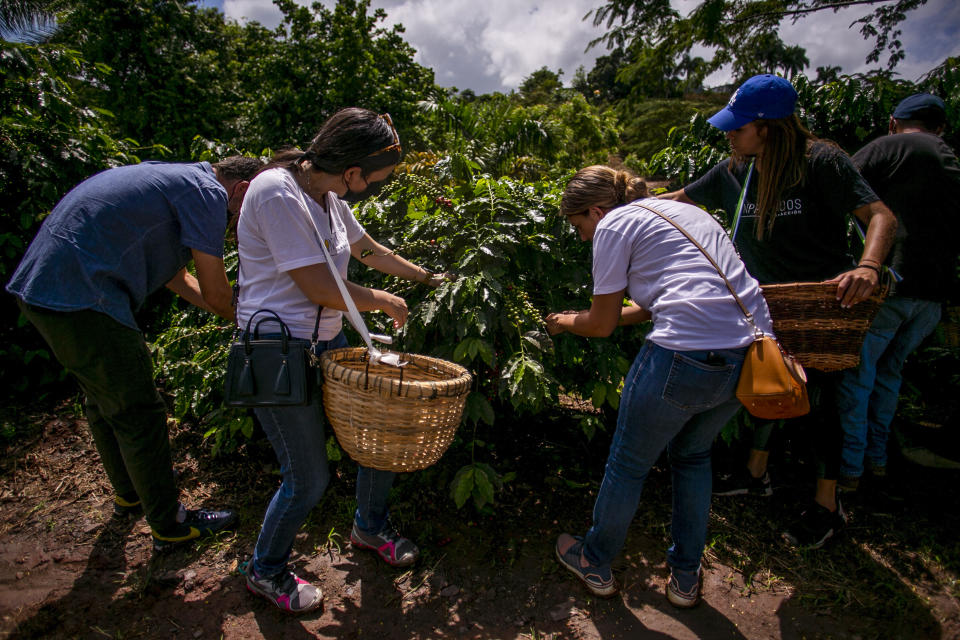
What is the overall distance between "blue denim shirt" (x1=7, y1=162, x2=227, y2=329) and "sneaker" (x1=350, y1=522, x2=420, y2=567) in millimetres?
1421

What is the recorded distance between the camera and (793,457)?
3.61m

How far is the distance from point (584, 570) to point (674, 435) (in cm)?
81

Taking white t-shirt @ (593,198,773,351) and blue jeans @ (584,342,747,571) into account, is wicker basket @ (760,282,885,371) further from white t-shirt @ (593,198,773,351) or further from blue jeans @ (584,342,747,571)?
blue jeans @ (584,342,747,571)

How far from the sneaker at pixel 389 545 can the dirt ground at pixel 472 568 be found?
0.07 m

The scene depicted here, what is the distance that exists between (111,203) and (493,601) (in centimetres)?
234

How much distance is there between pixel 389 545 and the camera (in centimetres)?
255

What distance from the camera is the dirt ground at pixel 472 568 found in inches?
89.0

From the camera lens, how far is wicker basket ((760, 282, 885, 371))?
2174 mm

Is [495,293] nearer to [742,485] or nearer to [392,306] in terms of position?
[392,306]

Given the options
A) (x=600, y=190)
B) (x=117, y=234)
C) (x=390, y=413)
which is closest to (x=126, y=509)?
(x=117, y=234)

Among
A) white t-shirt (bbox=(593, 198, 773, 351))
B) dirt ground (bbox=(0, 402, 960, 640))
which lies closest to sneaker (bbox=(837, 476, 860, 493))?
dirt ground (bbox=(0, 402, 960, 640))

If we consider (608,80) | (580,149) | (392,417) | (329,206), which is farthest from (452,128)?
(608,80)

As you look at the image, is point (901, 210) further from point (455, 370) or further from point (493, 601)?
point (493, 601)

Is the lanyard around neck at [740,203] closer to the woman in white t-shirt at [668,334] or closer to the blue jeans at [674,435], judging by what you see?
the woman in white t-shirt at [668,334]
